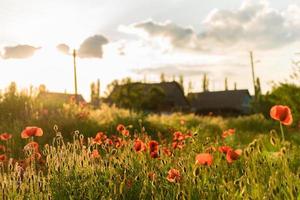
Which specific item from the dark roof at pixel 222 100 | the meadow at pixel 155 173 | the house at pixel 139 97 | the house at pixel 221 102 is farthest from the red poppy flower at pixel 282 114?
the dark roof at pixel 222 100

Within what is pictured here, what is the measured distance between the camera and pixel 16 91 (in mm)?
17984

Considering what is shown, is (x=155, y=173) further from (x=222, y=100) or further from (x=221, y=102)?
(x=222, y=100)

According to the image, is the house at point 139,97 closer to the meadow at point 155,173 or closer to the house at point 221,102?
the house at point 221,102

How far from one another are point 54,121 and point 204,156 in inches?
439

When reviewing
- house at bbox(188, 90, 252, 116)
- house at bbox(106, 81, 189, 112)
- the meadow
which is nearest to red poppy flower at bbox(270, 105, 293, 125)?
the meadow

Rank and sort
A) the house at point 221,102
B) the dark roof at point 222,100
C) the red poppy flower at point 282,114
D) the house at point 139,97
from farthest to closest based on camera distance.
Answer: the dark roof at point 222,100, the house at point 221,102, the house at point 139,97, the red poppy flower at point 282,114

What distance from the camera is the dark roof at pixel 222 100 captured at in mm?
66375

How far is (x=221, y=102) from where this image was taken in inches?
2677

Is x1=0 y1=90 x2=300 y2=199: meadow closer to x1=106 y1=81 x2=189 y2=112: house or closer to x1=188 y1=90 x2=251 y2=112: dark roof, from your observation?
x1=106 y1=81 x2=189 y2=112: house

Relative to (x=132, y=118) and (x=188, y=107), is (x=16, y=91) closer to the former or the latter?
(x=132, y=118)

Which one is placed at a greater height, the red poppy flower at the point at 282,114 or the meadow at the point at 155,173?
the red poppy flower at the point at 282,114

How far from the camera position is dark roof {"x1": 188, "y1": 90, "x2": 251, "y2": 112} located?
218ft

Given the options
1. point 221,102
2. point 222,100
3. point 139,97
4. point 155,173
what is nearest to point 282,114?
point 155,173

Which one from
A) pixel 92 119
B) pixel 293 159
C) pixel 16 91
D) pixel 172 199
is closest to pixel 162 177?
pixel 172 199
